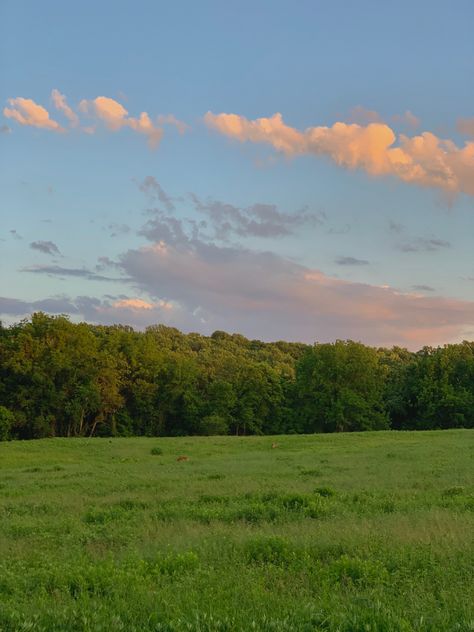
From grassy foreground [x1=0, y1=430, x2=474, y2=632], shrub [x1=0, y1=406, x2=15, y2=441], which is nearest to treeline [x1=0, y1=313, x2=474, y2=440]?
shrub [x1=0, y1=406, x2=15, y2=441]

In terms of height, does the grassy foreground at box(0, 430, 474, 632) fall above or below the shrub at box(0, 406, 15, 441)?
above

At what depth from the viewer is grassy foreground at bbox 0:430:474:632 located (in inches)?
232

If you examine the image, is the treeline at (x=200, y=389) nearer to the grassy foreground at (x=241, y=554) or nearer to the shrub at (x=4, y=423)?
the shrub at (x=4, y=423)

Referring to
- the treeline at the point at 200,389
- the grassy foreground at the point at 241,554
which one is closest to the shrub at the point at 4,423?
the treeline at the point at 200,389

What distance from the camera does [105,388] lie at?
66688 mm

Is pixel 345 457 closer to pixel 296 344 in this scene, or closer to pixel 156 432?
pixel 156 432

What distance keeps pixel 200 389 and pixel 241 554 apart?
7579cm

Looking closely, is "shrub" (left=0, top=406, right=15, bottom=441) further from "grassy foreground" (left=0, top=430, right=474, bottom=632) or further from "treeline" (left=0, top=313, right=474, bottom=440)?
"grassy foreground" (left=0, top=430, right=474, bottom=632)

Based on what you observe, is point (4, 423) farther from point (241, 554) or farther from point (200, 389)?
point (241, 554)

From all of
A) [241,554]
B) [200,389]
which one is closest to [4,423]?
[200,389]

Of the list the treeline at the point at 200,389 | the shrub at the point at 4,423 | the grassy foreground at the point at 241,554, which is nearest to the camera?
the grassy foreground at the point at 241,554

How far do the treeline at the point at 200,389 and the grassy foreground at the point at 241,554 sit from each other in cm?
4687

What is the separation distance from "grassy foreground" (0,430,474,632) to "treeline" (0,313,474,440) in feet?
154

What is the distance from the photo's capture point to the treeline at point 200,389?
210 ft
